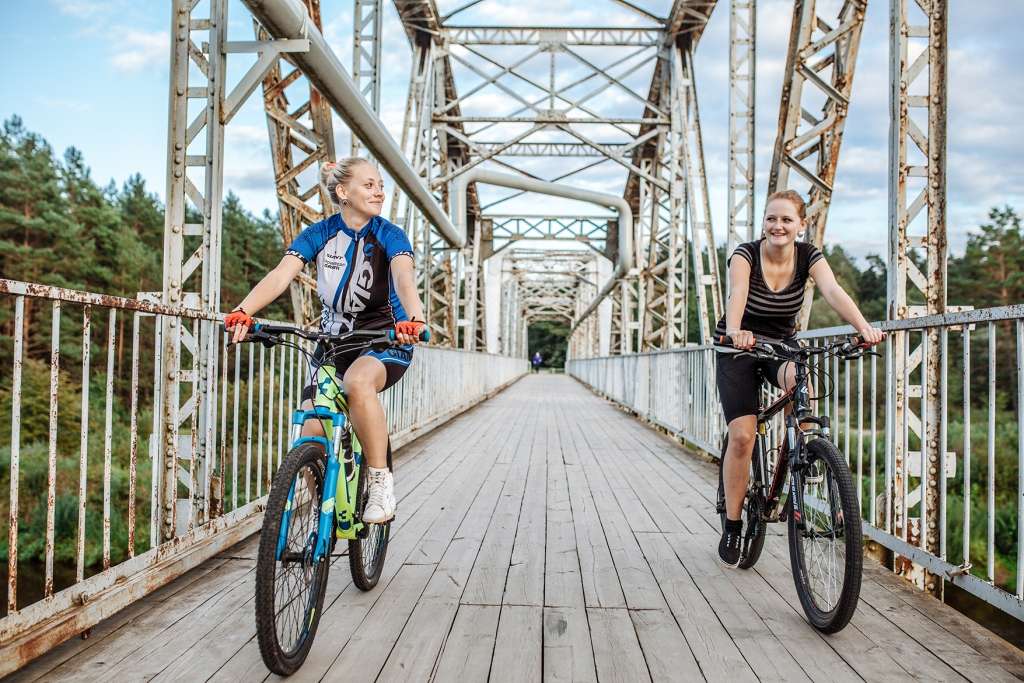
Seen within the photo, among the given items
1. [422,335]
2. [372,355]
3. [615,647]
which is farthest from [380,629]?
[422,335]

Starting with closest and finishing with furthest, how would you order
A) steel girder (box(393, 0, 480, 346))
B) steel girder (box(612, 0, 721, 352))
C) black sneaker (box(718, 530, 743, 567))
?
black sneaker (box(718, 530, 743, 567)) → steel girder (box(612, 0, 721, 352)) → steel girder (box(393, 0, 480, 346))

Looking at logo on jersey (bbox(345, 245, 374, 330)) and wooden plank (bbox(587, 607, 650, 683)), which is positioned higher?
logo on jersey (bbox(345, 245, 374, 330))

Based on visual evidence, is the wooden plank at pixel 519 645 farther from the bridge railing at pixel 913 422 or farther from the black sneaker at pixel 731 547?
the bridge railing at pixel 913 422

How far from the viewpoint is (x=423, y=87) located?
12695mm

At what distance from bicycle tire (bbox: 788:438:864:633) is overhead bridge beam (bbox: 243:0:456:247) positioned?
9.89 ft

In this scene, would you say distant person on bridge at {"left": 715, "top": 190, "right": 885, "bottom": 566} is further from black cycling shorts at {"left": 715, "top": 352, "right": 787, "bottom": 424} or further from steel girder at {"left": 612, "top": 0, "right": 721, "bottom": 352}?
steel girder at {"left": 612, "top": 0, "right": 721, "bottom": 352}

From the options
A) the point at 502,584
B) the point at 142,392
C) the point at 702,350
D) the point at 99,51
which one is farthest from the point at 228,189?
the point at 502,584

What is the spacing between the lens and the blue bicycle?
197cm

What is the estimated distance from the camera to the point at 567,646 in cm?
235

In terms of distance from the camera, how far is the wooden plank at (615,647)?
2.15 meters

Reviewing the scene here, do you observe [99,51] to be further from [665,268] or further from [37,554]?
[665,268]

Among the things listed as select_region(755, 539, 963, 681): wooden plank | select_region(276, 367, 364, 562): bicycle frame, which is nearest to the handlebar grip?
select_region(276, 367, 364, 562): bicycle frame

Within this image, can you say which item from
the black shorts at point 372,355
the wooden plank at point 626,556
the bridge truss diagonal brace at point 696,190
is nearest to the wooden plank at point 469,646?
the wooden plank at point 626,556

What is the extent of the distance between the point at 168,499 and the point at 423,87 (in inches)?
423
